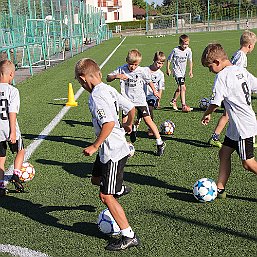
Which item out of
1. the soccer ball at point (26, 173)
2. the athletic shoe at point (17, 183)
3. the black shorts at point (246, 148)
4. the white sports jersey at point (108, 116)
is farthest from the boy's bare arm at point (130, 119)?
the soccer ball at point (26, 173)

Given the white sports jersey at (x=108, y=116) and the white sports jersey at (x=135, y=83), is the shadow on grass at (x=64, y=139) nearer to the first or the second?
the white sports jersey at (x=135, y=83)

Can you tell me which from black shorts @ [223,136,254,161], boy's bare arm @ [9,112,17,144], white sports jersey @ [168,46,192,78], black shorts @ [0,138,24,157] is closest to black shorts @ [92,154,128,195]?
black shorts @ [223,136,254,161]

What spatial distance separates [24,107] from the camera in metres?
11.5

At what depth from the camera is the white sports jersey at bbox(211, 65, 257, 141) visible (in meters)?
4.56

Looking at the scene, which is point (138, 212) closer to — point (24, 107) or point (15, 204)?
point (15, 204)

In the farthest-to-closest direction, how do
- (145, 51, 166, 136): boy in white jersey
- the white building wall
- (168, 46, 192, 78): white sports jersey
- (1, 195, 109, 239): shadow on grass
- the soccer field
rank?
the white building wall
(168, 46, 192, 78): white sports jersey
(145, 51, 166, 136): boy in white jersey
(1, 195, 109, 239): shadow on grass
the soccer field

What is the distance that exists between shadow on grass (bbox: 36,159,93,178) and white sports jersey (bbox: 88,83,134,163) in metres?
2.18

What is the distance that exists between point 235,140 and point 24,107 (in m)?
7.74

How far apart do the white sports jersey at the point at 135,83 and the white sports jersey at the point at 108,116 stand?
3.16 m

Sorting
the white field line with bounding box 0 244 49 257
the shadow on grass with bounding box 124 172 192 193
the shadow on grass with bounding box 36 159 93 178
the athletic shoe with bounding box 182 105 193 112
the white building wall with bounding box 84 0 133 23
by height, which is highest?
the white building wall with bounding box 84 0 133 23

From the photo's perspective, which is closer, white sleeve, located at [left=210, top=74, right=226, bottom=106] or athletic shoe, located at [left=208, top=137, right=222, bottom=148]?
white sleeve, located at [left=210, top=74, right=226, bottom=106]

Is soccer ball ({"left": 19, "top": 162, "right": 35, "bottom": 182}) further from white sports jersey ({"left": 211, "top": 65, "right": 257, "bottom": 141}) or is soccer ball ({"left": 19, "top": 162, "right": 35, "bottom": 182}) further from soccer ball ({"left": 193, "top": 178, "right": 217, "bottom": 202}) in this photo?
white sports jersey ({"left": 211, "top": 65, "right": 257, "bottom": 141})

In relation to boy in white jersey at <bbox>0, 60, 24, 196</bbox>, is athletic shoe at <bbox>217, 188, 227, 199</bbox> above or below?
below

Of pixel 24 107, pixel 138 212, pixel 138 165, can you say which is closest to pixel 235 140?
pixel 138 212
